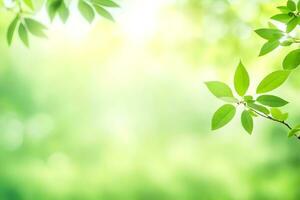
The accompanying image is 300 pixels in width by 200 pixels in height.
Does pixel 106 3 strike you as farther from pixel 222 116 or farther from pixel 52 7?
pixel 222 116

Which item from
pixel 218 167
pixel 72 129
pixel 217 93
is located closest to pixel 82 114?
pixel 72 129

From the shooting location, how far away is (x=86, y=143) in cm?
805

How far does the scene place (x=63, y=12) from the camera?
957mm

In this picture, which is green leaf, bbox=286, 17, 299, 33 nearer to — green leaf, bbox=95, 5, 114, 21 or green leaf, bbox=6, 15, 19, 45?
green leaf, bbox=95, 5, 114, 21

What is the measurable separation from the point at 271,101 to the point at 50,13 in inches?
18.9

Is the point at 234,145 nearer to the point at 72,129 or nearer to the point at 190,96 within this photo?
the point at 190,96

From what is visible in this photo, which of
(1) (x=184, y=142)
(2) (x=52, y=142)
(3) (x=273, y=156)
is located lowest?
(2) (x=52, y=142)

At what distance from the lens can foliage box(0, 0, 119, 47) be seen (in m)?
0.91

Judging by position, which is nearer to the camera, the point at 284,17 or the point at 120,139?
the point at 284,17

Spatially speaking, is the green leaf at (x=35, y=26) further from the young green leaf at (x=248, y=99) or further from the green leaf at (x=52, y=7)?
the young green leaf at (x=248, y=99)

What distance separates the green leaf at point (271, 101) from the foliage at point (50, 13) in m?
0.32

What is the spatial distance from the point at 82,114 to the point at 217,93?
7428 mm

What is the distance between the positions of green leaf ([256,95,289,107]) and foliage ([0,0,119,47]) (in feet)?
1.06

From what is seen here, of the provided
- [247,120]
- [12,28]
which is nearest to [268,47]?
[247,120]
